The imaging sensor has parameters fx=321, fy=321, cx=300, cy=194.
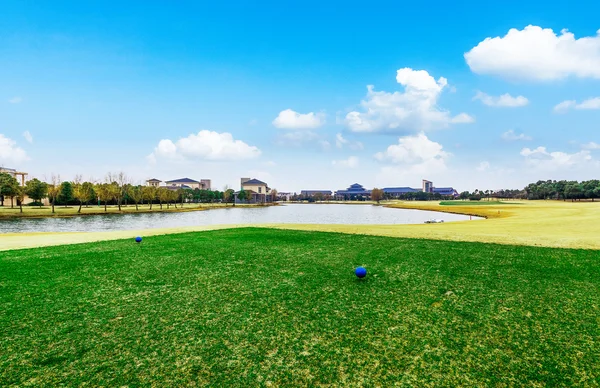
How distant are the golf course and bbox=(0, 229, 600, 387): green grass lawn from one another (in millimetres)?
31

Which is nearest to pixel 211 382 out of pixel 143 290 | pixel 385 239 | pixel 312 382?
pixel 312 382

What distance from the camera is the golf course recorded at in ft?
15.8

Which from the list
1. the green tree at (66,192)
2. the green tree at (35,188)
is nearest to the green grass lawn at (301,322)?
the green tree at (35,188)

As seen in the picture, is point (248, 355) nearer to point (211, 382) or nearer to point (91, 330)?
point (211, 382)

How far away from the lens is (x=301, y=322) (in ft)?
21.7

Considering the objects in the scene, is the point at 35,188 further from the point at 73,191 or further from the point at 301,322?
the point at 301,322

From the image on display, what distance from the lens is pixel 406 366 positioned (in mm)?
4961

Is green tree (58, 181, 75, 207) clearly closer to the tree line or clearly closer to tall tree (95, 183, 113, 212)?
the tree line

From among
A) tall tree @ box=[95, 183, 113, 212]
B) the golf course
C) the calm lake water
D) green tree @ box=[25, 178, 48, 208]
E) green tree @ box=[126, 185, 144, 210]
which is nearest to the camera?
the golf course

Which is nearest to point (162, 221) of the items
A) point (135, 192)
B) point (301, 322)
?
point (135, 192)

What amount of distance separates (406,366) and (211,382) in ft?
9.63

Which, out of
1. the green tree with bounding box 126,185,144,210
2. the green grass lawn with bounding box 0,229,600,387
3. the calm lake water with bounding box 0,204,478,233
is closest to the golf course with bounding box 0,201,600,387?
the green grass lawn with bounding box 0,229,600,387

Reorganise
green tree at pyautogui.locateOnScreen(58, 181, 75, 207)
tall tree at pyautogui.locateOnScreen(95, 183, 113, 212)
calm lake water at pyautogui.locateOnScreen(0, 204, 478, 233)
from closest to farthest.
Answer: calm lake water at pyautogui.locateOnScreen(0, 204, 478, 233), tall tree at pyautogui.locateOnScreen(95, 183, 113, 212), green tree at pyautogui.locateOnScreen(58, 181, 75, 207)

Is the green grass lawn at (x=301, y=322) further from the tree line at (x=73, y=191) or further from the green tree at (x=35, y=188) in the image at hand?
the green tree at (x=35, y=188)
